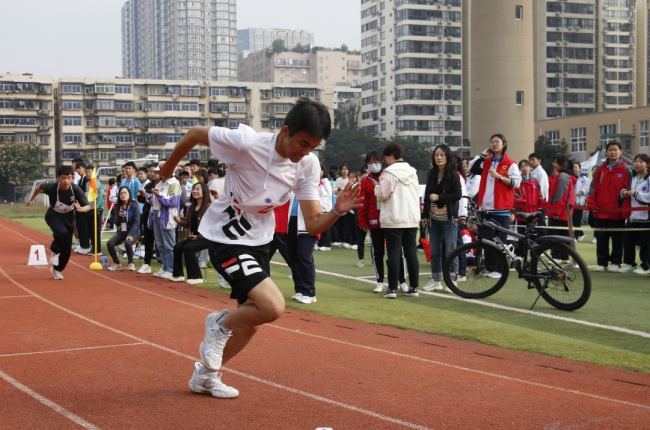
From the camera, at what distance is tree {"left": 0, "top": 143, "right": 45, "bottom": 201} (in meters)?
89.4

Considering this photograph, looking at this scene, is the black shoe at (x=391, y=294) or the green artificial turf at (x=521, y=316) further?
the black shoe at (x=391, y=294)

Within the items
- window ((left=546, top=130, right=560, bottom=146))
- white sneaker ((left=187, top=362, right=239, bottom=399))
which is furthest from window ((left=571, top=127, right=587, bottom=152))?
white sneaker ((left=187, top=362, right=239, bottom=399))

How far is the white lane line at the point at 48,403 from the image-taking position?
200 inches

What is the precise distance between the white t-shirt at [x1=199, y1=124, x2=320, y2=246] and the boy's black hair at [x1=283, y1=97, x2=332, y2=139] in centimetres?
27

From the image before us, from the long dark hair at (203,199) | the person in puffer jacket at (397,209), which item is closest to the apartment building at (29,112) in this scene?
the long dark hair at (203,199)

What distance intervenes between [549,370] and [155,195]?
9.09 meters

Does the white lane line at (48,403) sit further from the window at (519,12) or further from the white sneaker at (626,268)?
the window at (519,12)

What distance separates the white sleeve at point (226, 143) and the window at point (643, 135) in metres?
80.9

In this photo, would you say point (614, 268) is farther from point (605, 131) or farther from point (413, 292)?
point (605, 131)

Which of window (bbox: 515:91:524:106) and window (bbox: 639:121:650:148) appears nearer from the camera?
window (bbox: 515:91:524:106)

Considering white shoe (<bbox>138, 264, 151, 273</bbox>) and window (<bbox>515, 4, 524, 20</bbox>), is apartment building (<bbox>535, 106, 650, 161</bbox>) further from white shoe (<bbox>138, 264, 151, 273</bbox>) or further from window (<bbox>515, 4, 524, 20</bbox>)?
white shoe (<bbox>138, 264, 151, 273</bbox>)

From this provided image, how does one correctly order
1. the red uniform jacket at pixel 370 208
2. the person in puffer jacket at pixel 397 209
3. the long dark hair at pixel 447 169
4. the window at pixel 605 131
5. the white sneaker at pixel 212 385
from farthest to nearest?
the window at pixel 605 131 → the long dark hair at pixel 447 169 → the red uniform jacket at pixel 370 208 → the person in puffer jacket at pixel 397 209 → the white sneaker at pixel 212 385

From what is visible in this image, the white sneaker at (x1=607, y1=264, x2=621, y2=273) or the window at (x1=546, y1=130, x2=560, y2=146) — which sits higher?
the window at (x1=546, y1=130, x2=560, y2=146)

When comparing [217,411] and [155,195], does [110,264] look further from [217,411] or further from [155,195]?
[217,411]
